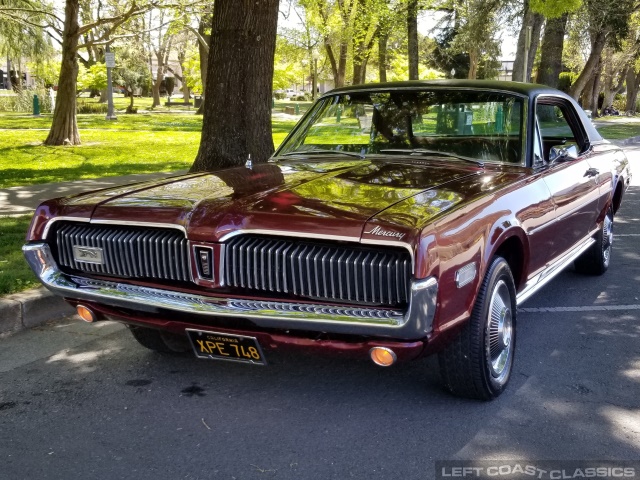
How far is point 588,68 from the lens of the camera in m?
24.9

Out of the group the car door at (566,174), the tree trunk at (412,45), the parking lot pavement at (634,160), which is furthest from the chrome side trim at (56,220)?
the tree trunk at (412,45)

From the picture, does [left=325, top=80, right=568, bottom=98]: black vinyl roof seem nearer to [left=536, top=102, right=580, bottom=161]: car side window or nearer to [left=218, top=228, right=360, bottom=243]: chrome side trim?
[left=536, top=102, right=580, bottom=161]: car side window

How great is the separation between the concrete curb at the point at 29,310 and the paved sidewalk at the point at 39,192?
3292 mm

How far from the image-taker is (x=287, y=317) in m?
3.40

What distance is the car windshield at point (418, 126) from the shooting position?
499 cm

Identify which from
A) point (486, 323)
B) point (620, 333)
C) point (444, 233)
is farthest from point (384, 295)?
point (620, 333)

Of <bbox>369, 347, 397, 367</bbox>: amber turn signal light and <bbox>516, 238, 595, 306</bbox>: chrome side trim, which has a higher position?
<bbox>369, 347, 397, 367</bbox>: amber turn signal light

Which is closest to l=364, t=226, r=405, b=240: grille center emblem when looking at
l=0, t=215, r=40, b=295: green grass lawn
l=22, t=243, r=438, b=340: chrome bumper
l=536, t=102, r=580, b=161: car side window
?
l=22, t=243, r=438, b=340: chrome bumper

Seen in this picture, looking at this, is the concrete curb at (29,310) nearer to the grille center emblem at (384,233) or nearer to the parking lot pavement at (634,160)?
the grille center emblem at (384,233)

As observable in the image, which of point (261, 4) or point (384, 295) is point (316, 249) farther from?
point (261, 4)

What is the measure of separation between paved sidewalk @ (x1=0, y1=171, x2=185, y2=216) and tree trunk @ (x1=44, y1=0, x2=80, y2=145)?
20.7 ft

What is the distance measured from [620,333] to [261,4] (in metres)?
5.04

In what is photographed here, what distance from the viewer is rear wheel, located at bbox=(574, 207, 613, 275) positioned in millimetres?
6574

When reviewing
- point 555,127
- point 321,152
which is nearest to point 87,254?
point 321,152
